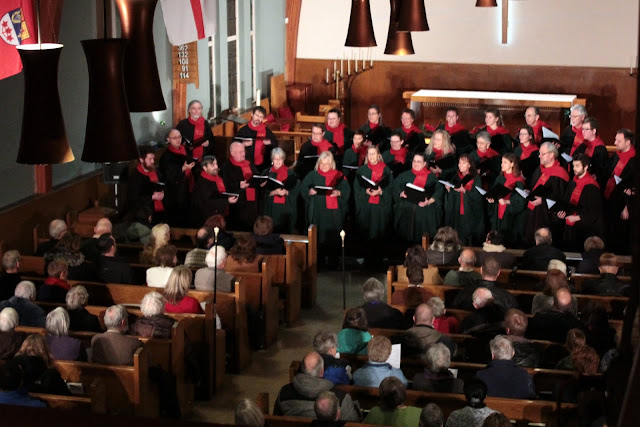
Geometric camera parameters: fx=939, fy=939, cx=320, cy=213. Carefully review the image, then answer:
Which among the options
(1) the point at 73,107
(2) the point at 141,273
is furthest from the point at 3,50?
(1) the point at 73,107

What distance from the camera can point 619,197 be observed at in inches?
440

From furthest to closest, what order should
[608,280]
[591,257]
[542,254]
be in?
[542,254], [591,257], [608,280]

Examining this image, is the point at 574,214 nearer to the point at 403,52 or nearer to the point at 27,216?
the point at 403,52

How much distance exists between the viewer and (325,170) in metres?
11.1

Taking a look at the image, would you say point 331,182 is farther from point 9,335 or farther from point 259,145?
point 9,335

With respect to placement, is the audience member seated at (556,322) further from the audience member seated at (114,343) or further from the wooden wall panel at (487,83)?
the wooden wall panel at (487,83)

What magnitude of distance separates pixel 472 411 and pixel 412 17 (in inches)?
88.8

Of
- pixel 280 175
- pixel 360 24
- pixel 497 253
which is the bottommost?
pixel 497 253

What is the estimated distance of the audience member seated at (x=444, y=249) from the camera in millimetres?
8680

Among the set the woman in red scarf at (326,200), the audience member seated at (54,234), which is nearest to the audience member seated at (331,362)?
the audience member seated at (54,234)

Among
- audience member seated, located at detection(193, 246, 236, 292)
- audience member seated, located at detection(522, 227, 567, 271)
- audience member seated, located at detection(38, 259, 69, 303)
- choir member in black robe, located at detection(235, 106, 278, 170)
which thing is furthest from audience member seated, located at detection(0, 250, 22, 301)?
choir member in black robe, located at detection(235, 106, 278, 170)

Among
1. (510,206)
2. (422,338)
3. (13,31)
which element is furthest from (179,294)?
(510,206)

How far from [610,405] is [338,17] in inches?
702

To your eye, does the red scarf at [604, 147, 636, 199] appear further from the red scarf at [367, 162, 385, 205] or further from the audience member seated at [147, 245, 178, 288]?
the audience member seated at [147, 245, 178, 288]
